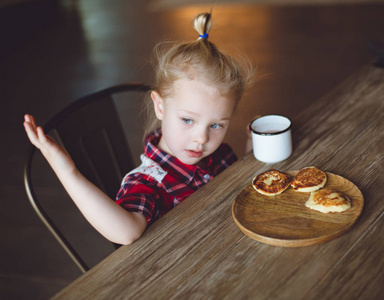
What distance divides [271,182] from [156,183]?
0.31m

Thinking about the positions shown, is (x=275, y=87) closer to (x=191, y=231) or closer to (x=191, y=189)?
(x=191, y=189)

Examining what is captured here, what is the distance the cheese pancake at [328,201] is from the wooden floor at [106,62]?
1.21 metres

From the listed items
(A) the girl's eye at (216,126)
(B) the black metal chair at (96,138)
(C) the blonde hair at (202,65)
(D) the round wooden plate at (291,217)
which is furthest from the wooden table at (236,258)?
(B) the black metal chair at (96,138)

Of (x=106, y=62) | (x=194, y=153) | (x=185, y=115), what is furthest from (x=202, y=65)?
(x=106, y=62)

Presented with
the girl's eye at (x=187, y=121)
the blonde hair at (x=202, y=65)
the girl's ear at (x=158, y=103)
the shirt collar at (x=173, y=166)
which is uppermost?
the blonde hair at (x=202, y=65)

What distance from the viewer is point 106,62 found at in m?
4.91

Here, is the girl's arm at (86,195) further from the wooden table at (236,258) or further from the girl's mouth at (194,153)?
the girl's mouth at (194,153)

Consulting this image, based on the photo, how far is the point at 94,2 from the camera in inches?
298

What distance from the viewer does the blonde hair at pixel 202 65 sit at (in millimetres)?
1157

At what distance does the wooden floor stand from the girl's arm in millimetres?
1281

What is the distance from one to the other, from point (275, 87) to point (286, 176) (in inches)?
109

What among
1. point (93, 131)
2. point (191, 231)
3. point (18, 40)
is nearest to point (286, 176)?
point (191, 231)

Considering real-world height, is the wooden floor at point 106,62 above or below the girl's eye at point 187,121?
below

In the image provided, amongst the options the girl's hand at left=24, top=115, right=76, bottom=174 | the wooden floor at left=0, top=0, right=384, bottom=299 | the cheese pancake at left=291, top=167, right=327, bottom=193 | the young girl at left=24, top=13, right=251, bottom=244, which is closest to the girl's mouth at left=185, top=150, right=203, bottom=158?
the young girl at left=24, top=13, right=251, bottom=244
